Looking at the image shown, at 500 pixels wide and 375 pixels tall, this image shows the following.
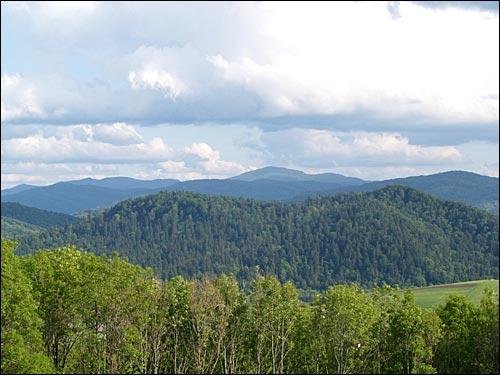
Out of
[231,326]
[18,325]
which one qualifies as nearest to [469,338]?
[231,326]

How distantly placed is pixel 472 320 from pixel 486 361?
4445mm

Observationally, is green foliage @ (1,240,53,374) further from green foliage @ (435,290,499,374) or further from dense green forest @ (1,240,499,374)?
green foliage @ (435,290,499,374)

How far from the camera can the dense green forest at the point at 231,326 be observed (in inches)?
1938

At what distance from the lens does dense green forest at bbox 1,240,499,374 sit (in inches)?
1938

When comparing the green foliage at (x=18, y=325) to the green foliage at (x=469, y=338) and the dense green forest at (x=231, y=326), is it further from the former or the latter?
the green foliage at (x=469, y=338)

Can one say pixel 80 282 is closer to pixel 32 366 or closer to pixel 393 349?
pixel 32 366

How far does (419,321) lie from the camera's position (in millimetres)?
56094

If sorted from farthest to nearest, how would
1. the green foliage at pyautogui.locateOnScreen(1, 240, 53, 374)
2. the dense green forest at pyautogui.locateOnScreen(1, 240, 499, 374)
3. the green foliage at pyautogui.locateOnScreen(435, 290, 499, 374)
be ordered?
the green foliage at pyautogui.locateOnScreen(435, 290, 499, 374) → the dense green forest at pyautogui.locateOnScreen(1, 240, 499, 374) → the green foliage at pyautogui.locateOnScreen(1, 240, 53, 374)

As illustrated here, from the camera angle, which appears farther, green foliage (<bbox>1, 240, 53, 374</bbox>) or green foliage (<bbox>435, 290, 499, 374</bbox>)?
green foliage (<bbox>435, 290, 499, 374</bbox>)

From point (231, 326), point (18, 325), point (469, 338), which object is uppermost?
point (18, 325)

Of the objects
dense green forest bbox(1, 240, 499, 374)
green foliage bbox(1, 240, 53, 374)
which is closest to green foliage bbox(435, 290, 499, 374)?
dense green forest bbox(1, 240, 499, 374)

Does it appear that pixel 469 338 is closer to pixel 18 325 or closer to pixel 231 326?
pixel 231 326

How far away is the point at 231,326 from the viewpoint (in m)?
57.2

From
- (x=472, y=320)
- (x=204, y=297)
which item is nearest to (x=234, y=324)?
(x=204, y=297)
